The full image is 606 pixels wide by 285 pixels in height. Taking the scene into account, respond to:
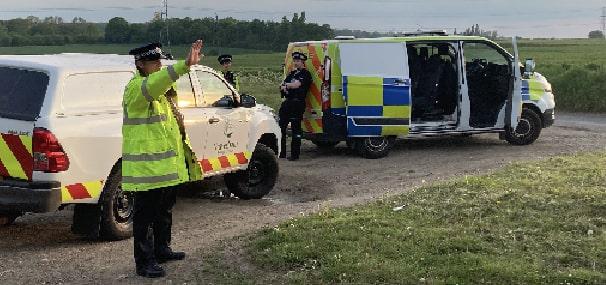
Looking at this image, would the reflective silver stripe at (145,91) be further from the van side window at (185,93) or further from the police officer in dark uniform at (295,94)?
the police officer in dark uniform at (295,94)

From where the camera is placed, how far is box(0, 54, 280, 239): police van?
643cm

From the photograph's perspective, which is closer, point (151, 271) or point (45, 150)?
point (151, 271)

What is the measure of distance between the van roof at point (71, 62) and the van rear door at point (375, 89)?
4901 millimetres

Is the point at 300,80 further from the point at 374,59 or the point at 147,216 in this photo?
the point at 147,216

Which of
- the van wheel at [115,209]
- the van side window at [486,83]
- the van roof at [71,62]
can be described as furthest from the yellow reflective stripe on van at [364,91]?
the van wheel at [115,209]

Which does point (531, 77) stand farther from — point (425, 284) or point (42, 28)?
point (42, 28)

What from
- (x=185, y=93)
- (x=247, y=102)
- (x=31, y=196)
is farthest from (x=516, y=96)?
(x=31, y=196)

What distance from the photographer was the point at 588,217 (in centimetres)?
660

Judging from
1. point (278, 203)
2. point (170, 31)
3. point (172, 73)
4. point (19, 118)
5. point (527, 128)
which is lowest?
point (278, 203)

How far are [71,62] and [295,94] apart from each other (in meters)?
5.36

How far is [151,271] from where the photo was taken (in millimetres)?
5762

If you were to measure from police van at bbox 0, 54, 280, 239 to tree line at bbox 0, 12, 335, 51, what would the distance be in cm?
2430

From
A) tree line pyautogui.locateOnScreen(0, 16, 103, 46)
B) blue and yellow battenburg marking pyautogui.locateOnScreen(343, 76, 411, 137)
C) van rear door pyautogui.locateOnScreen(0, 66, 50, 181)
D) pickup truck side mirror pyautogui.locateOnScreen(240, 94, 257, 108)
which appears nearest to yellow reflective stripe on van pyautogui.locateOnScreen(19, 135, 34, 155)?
van rear door pyautogui.locateOnScreen(0, 66, 50, 181)

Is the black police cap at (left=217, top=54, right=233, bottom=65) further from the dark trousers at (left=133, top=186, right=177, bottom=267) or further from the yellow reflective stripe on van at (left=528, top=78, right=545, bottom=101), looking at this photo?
the dark trousers at (left=133, top=186, right=177, bottom=267)
